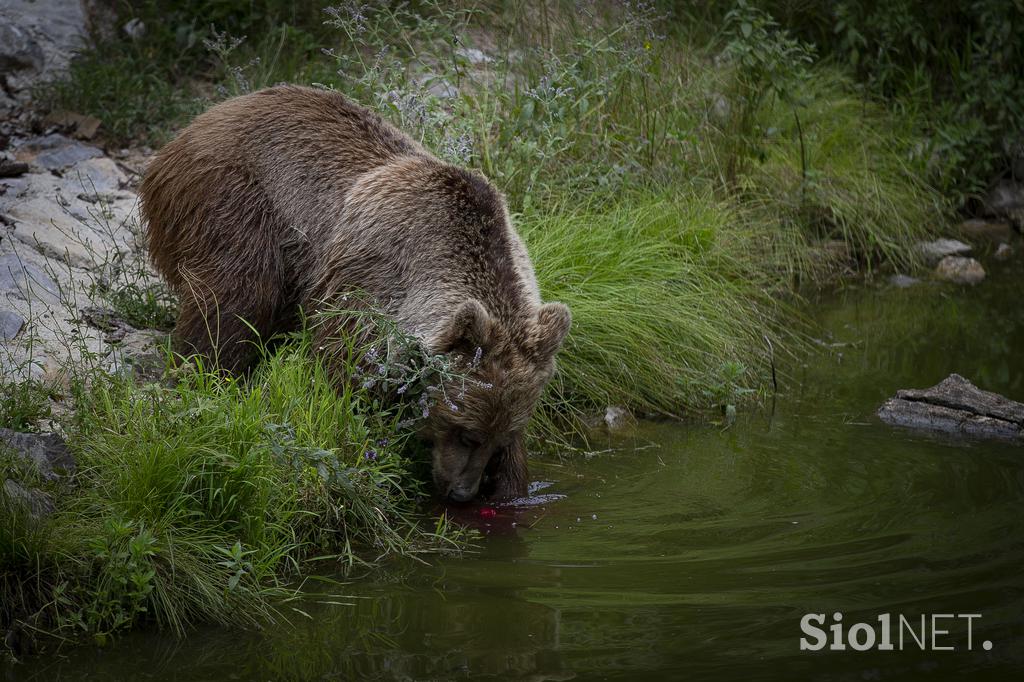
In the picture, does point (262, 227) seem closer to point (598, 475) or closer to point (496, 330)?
point (496, 330)

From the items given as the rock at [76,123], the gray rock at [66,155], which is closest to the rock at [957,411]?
the gray rock at [66,155]

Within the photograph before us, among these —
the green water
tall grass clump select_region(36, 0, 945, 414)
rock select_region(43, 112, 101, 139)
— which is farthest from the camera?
rock select_region(43, 112, 101, 139)

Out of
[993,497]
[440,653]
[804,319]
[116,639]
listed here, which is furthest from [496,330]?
[804,319]

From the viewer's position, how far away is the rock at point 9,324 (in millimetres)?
6082

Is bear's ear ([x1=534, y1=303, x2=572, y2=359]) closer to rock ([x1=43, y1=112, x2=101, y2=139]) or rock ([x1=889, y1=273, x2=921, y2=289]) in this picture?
rock ([x1=43, y1=112, x2=101, y2=139])

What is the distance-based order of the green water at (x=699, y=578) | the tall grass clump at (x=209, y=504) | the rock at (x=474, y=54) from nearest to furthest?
1. the green water at (x=699, y=578)
2. the tall grass clump at (x=209, y=504)
3. the rock at (x=474, y=54)

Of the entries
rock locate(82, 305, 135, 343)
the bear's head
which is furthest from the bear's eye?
rock locate(82, 305, 135, 343)

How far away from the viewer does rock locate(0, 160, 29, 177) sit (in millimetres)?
8203

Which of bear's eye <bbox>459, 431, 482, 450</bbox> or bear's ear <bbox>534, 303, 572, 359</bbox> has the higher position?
bear's ear <bbox>534, 303, 572, 359</bbox>

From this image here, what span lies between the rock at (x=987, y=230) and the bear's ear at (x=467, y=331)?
7.86m

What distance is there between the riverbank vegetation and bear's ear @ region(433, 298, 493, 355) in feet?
1.58

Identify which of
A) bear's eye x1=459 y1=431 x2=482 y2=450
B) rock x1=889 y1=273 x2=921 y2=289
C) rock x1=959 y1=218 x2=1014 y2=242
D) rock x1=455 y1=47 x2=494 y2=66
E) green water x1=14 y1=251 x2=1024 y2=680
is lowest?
rock x1=959 y1=218 x2=1014 y2=242

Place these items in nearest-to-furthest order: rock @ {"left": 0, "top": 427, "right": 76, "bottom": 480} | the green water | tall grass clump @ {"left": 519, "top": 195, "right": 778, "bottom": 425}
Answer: the green water, rock @ {"left": 0, "top": 427, "right": 76, "bottom": 480}, tall grass clump @ {"left": 519, "top": 195, "right": 778, "bottom": 425}

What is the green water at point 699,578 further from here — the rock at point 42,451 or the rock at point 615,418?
the rock at point 42,451
